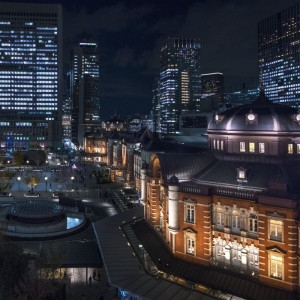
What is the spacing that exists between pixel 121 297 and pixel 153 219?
15.9 metres

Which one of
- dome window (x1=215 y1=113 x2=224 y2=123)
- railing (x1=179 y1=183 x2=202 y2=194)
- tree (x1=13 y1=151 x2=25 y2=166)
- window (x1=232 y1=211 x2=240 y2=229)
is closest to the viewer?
window (x1=232 y1=211 x2=240 y2=229)

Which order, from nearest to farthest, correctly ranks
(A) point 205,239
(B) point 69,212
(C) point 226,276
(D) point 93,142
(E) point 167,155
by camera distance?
(C) point 226,276 < (A) point 205,239 < (E) point 167,155 < (B) point 69,212 < (D) point 93,142

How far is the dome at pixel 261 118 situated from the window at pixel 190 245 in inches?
559

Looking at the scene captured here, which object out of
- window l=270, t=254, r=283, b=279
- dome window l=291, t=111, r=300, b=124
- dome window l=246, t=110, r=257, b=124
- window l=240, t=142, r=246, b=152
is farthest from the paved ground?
dome window l=291, t=111, r=300, b=124

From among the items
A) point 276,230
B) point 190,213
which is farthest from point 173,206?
point 276,230

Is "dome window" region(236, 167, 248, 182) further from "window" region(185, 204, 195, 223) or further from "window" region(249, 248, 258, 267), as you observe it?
"window" region(249, 248, 258, 267)

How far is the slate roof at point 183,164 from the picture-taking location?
4719 cm

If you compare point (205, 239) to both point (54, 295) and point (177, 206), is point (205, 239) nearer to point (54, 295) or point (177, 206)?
point (177, 206)

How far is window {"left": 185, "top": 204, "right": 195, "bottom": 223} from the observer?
39.4 metres

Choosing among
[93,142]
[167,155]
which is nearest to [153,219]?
[167,155]

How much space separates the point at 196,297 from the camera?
32.4 metres

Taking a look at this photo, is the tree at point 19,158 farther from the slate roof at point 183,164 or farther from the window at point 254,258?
the window at point 254,258

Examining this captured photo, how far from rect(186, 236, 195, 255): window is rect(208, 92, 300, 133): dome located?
46.6 feet

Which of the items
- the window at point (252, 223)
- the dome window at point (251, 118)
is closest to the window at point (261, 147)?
the dome window at point (251, 118)
